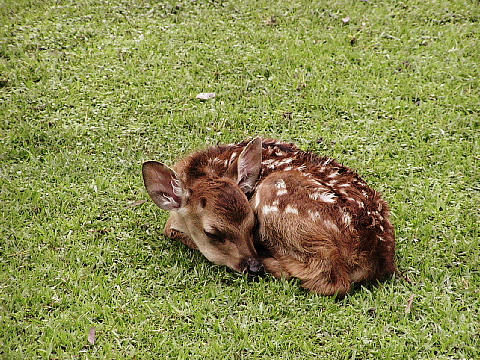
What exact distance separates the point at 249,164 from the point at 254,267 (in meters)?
0.91

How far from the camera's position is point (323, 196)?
5.27 metres

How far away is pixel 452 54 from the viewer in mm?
8984

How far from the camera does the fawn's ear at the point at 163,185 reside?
537 centimetres

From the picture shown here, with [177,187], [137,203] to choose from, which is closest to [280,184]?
[177,187]

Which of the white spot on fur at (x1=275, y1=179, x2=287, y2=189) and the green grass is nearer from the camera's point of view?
the green grass

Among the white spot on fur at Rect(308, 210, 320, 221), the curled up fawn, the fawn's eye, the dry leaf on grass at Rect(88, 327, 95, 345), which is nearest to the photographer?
the dry leaf on grass at Rect(88, 327, 95, 345)

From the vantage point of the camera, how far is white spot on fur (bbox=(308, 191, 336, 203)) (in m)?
5.22

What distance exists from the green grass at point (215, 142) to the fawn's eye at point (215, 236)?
10.5 inches

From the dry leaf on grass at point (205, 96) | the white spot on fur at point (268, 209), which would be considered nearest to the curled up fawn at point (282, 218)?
the white spot on fur at point (268, 209)

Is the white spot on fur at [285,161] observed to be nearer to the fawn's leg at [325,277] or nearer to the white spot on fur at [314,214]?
the white spot on fur at [314,214]

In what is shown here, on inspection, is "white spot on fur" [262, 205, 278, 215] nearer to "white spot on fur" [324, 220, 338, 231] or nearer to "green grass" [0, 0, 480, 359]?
A: "white spot on fur" [324, 220, 338, 231]

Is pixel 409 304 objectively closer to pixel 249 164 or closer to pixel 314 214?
pixel 314 214

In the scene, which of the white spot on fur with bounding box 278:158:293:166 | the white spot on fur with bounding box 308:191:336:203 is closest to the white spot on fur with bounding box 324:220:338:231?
the white spot on fur with bounding box 308:191:336:203

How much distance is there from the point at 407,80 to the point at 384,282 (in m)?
4.05
